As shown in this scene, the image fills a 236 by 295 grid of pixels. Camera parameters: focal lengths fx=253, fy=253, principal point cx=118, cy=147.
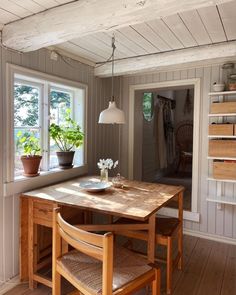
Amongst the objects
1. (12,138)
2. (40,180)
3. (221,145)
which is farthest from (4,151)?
(221,145)

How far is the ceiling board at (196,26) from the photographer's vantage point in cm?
187

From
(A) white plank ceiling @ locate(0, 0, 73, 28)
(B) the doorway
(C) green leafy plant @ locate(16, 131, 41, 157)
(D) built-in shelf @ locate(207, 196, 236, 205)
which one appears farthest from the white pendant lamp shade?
(B) the doorway

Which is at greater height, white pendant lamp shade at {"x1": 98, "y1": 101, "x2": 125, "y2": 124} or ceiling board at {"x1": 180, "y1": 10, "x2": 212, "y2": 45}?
ceiling board at {"x1": 180, "y1": 10, "x2": 212, "y2": 45}

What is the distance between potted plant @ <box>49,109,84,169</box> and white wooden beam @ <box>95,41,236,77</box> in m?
0.83

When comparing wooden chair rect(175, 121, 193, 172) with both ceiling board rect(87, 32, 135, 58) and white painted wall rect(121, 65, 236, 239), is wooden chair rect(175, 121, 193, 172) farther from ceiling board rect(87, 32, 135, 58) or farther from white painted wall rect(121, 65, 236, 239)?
ceiling board rect(87, 32, 135, 58)

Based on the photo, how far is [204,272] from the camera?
2.42 metres

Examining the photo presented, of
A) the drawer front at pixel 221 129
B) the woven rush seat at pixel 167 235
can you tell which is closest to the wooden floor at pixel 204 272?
the woven rush seat at pixel 167 235

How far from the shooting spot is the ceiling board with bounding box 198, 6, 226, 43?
70.9 inches

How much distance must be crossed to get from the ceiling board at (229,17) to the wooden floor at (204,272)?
219cm

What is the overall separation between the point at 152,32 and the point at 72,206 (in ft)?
5.28

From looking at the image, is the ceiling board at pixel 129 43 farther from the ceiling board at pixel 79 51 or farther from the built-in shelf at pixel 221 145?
the built-in shelf at pixel 221 145

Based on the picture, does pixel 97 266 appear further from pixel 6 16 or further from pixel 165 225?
pixel 6 16

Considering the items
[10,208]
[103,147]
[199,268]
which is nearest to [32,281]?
[10,208]

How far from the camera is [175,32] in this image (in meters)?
2.19
